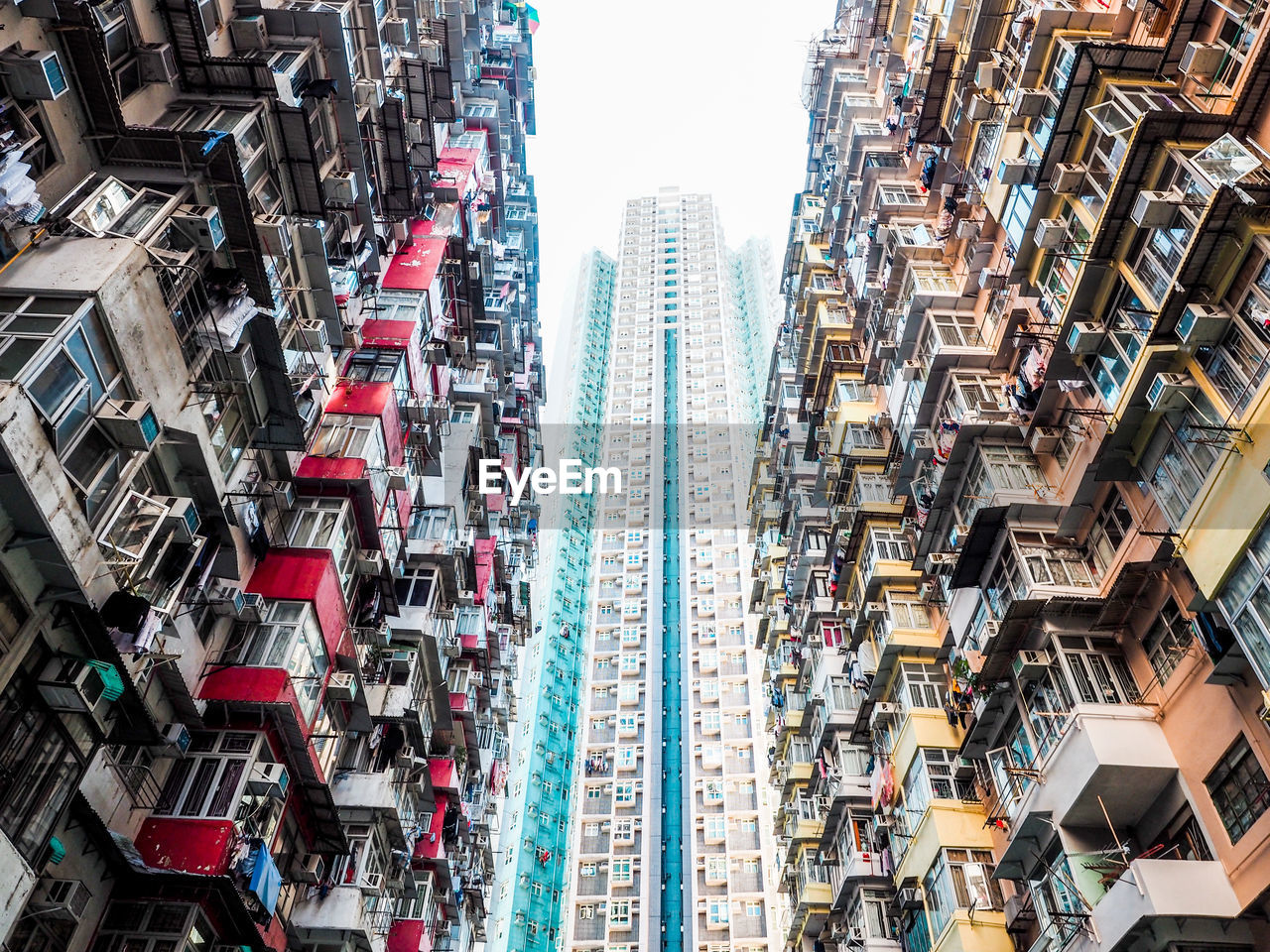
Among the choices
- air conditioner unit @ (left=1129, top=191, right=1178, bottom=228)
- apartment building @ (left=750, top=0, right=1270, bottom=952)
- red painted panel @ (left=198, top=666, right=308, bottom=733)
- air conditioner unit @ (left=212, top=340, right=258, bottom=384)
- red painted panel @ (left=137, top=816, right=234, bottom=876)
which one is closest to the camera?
apartment building @ (left=750, top=0, right=1270, bottom=952)

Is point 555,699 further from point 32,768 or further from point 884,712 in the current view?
point 32,768

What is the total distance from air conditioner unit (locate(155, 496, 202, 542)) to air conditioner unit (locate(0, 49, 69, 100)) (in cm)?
768

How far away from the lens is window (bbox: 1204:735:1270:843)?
48.8 ft

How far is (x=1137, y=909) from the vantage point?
49.6 ft

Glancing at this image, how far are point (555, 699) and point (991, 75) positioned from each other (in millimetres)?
52460

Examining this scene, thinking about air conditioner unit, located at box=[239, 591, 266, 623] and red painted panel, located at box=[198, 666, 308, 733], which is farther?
air conditioner unit, located at box=[239, 591, 266, 623]

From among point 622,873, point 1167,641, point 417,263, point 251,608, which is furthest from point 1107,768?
point 622,873

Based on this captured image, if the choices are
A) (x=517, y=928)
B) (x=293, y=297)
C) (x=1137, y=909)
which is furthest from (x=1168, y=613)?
(x=517, y=928)

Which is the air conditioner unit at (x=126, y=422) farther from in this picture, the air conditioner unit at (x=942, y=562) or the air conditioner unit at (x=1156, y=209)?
the air conditioner unit at (x=942, y=562)

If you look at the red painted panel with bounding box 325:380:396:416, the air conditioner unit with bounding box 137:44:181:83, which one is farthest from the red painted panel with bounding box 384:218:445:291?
the air conditioner unit with bounding box 137:44:181:83

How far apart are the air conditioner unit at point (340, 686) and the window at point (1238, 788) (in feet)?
64.0

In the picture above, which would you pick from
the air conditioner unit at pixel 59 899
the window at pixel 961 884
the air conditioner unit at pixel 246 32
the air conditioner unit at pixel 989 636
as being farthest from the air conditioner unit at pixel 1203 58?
the air conditioner unit at pixel 59 899

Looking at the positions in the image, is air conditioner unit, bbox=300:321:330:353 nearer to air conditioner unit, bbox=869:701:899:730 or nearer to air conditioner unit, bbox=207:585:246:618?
air conditioner unit, bbox=207:585:246:618

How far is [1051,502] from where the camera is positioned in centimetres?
2178
